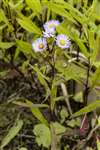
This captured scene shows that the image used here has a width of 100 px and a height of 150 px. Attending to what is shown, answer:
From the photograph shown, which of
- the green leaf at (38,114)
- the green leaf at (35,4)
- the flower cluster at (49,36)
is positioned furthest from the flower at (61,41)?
the green leaf at (38,114)

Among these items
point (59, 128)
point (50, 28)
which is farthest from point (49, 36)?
point (59, 128)

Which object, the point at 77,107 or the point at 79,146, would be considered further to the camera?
the point at 77,107

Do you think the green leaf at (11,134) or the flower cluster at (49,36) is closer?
the flower cluster at (49,36)

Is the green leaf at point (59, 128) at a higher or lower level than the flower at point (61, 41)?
lower

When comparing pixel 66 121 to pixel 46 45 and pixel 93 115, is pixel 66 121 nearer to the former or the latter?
pixel 93 115

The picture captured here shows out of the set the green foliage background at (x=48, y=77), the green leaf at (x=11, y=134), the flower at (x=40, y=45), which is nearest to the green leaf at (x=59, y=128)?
the green foliage background at (x=48, y=77)

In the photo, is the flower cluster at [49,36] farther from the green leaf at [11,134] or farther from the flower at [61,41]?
the green leaf at [11,134]

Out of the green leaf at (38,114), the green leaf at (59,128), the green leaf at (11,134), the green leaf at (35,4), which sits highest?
the green leaf at (35,4)

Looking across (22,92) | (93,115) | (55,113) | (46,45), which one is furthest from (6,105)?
(46,45)
